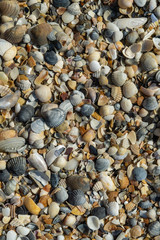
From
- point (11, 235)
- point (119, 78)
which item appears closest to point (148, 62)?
point (119, 78)

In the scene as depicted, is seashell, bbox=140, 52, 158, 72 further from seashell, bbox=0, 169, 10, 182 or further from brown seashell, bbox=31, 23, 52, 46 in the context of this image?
seashell, bbox=0, 169, 10, 182

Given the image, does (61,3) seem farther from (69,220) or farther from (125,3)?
(69,220)

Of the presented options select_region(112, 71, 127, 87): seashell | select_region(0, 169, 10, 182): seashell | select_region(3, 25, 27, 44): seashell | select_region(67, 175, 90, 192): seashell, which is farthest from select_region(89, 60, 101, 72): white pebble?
select_region(0, 169, 10, 182): seashell

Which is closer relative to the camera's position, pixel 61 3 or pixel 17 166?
pixel 17 166

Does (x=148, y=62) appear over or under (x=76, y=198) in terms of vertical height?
over

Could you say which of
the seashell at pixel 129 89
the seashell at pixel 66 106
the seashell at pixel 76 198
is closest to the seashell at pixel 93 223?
the seashell at pixel 76 198

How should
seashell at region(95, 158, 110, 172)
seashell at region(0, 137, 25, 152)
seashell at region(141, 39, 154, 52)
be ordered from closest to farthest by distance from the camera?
seashell at region(0, 137, 25, 152), seashell at region(95, 158, 110, 172), seashell at region(141, 39, 154, 52)

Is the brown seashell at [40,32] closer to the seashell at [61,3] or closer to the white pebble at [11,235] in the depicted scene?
the seashell at [61,3]
